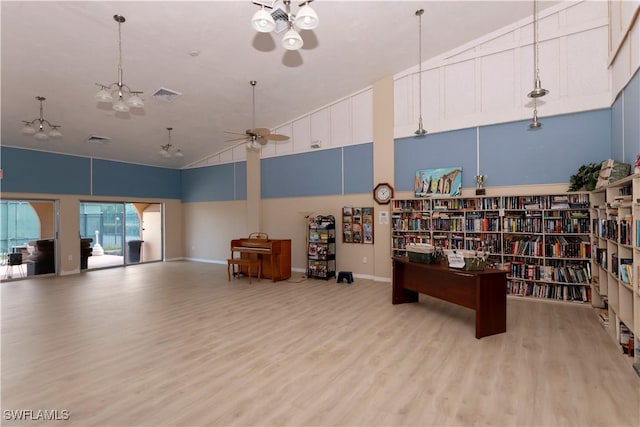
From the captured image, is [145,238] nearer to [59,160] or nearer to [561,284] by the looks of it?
[59,160]

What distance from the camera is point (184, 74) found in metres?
5.80

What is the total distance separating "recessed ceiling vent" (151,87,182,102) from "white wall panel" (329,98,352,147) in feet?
11.7

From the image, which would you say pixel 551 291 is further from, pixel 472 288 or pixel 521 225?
pixel 472 288

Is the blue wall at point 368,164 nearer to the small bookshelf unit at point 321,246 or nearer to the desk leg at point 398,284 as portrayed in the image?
the small bookshelf unit at point 321,246

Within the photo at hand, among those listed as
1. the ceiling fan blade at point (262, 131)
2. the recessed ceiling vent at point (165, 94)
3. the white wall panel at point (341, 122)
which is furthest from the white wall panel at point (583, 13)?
the recessed ceiling vent at point (165, 94)

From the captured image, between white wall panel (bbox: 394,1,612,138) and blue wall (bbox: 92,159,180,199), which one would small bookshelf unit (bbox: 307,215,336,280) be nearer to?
white wall panel (bbox: 394,1,612,138)

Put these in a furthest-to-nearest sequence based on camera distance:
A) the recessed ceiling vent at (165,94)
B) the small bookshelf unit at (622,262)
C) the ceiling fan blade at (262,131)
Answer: the recessed ceiling vent at (165,94)
the ceiling fan blade at (262,131)
the small bookshelf unit at (622,262)

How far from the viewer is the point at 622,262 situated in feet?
11.2

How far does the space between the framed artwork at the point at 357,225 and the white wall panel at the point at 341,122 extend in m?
1.69

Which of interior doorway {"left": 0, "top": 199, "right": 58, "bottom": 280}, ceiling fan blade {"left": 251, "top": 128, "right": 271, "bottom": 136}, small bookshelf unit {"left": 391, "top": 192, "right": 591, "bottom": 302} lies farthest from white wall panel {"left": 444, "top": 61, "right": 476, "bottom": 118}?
interior doorway {"left": 0, "top": 199, "right": 58, "bottom": 280}

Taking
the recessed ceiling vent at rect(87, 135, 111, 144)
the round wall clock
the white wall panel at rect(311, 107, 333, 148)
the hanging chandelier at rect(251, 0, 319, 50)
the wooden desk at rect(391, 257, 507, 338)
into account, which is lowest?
the wooden desk at rect(391, 257, 507, 338)

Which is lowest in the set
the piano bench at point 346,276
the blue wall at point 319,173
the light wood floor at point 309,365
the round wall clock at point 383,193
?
the light wood floor at point 309,365

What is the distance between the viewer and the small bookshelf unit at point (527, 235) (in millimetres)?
5273

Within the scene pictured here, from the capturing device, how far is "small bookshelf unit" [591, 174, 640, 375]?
296cm
